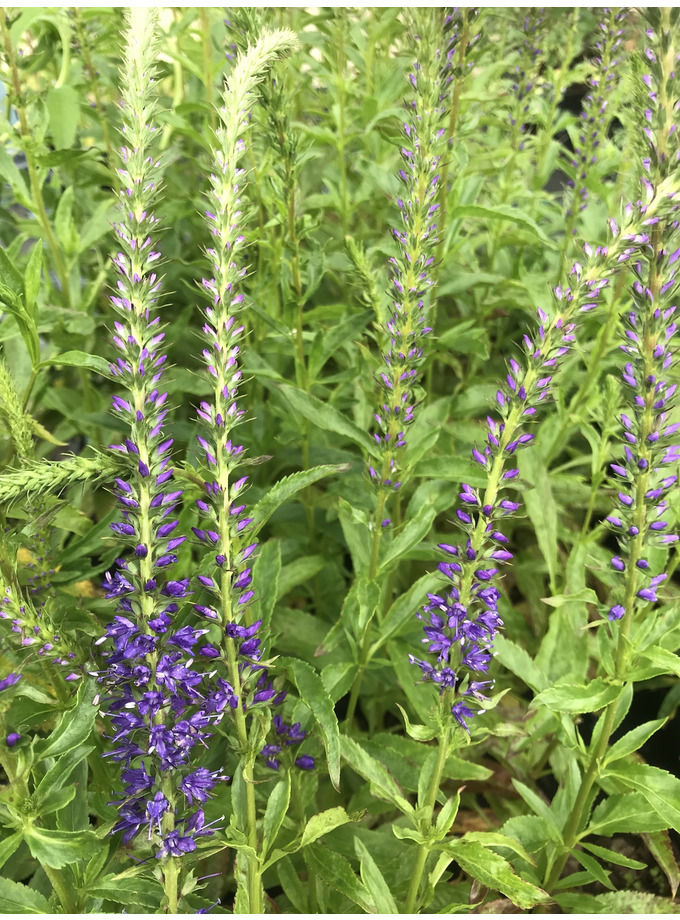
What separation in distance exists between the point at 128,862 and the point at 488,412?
104 inches

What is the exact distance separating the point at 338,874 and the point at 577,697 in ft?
2.60

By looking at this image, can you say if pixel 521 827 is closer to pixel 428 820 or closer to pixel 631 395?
pixel 428 820

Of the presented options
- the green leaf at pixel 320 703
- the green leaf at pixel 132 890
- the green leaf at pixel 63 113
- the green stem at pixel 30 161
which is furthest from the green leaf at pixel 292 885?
the green leaf at pixel 63 113

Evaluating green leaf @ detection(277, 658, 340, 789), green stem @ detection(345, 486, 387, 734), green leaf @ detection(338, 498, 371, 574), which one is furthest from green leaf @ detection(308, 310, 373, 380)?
green leaf @ detection(277, 658, 340, 789)

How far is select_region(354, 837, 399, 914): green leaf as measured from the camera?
6.28 ft

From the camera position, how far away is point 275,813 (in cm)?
175

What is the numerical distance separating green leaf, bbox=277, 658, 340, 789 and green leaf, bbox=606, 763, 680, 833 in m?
0.87

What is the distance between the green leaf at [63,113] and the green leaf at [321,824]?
3103mm

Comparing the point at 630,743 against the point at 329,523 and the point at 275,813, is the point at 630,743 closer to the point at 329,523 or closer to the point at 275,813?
the point at 275,813

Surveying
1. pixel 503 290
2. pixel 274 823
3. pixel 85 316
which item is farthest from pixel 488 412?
pixel 274 823

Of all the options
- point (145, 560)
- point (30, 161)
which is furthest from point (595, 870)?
point (30, 161)

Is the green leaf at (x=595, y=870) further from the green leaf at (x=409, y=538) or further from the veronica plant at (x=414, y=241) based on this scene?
the veronica plant at (x=414, y=241)

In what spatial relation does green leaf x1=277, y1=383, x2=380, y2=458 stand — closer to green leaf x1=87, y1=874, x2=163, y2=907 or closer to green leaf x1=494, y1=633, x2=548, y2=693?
green leaf x1=494, y1=633, x2=548, y2=693

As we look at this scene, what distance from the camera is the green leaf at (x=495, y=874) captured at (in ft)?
5.74
